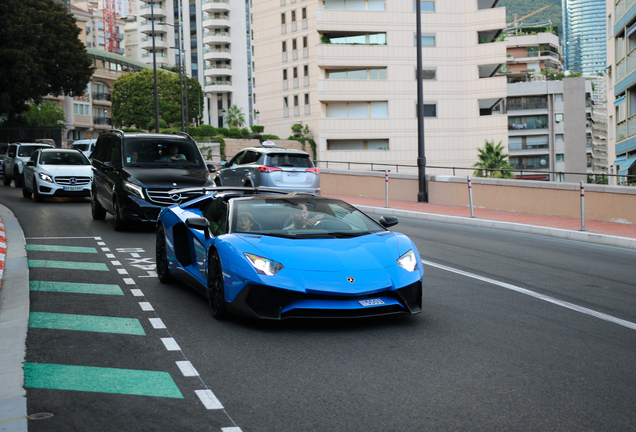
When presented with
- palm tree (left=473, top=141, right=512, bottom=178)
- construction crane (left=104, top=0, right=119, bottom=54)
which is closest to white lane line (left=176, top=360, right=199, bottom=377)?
palm tree (left=473, top=141, right=512, bottom=178)

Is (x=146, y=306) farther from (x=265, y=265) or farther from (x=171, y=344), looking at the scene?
(x=265, y=265)

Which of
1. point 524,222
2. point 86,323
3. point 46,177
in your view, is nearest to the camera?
point 86,323

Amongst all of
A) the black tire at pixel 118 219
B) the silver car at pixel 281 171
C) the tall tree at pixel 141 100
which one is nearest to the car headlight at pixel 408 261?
the black tire at pixel 118 219

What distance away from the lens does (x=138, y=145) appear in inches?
639

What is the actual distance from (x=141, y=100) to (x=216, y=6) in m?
34.7

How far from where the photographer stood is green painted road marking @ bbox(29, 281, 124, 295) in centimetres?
890

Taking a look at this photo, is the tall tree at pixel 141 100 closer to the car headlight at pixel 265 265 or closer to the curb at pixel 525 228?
the curb at pixel 525 228

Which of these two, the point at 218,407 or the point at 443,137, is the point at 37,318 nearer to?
the point at 218,407

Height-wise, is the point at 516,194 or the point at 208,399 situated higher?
the point at 516,194

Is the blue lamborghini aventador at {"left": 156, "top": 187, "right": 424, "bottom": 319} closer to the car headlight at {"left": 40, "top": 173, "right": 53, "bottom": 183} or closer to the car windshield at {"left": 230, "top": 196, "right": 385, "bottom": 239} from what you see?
the car windshield at {"left": 230, "top": 196, "right": 385, "bottom": 239}

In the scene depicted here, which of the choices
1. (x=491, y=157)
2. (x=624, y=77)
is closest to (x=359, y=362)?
(x=624, y=77)

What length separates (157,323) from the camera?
7211 mm

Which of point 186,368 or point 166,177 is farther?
point 166,177

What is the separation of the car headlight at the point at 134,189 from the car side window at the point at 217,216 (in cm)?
629
